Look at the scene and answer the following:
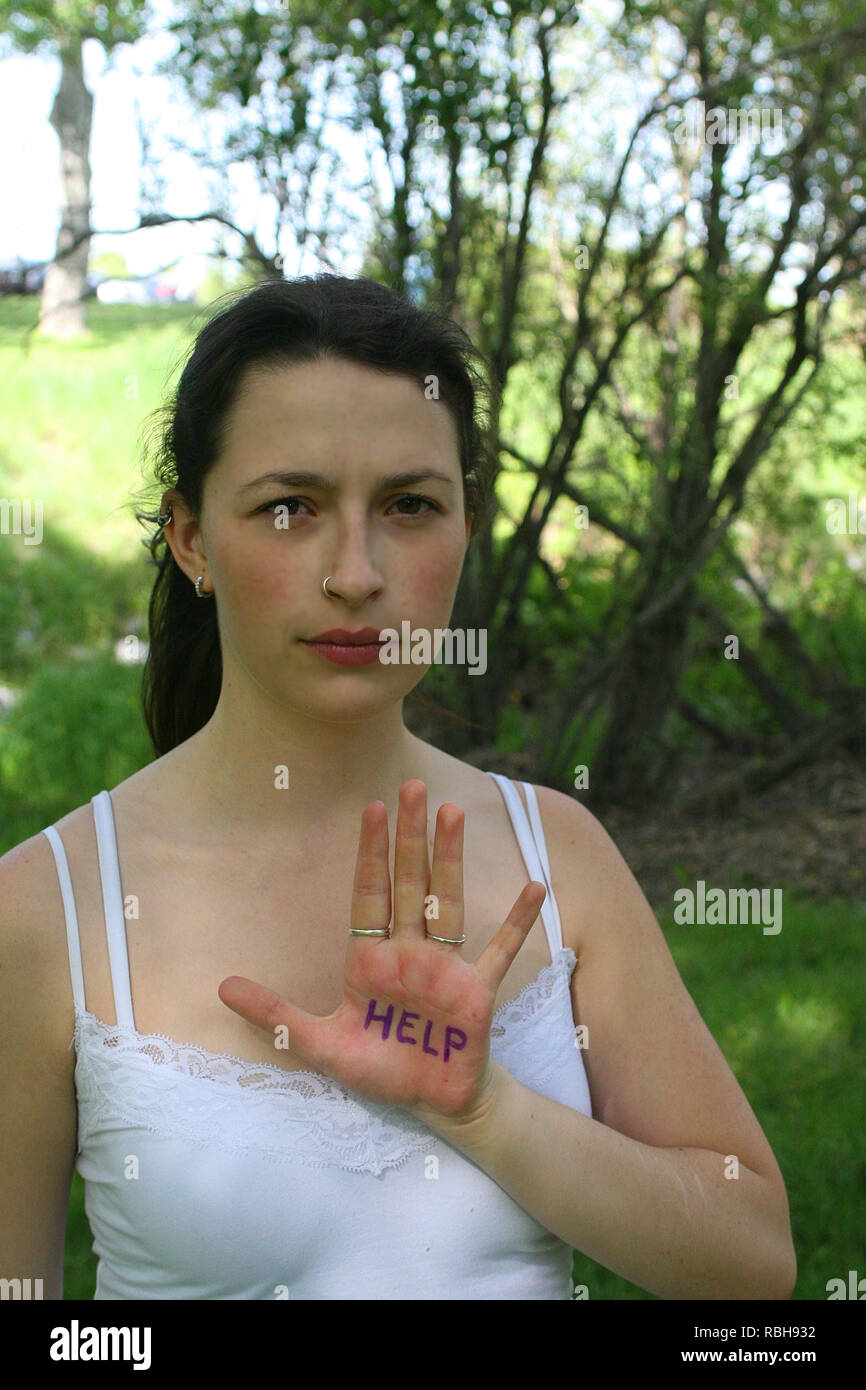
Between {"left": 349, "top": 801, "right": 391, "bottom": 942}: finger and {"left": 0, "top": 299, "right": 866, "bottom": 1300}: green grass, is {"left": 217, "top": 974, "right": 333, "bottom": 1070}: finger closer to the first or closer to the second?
{"left": 349, "top": 801, "right": 391, "bottom": 942}: finger

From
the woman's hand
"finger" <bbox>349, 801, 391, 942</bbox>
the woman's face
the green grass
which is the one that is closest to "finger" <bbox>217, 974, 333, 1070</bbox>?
the woman's hand

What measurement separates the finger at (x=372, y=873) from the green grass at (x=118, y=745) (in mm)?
1085

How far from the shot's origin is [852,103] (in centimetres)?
476

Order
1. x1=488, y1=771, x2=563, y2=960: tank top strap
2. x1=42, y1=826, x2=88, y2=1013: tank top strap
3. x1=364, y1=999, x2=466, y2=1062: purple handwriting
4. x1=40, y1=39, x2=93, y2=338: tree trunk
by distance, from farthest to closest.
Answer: x1=40, y1=39, x2=93, y2=338: tree trunk → x1=488, y1=771, x2=563, y2=960: tank top strap → x1=42, y1=826, x2=88, y2=1013: tank top strap → x1=364, y1=999, x2=466, y2=1062: purple handwriting

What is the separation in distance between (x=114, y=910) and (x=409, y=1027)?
402 mm

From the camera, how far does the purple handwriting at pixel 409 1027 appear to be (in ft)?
4.75

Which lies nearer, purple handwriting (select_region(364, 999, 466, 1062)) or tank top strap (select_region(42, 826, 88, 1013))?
purple handwriting (select_region(364, 999, 466, 1062))

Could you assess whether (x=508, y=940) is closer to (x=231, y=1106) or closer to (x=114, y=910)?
(x=231, y=1106)

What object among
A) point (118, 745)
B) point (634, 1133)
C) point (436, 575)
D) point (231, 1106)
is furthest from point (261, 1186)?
point (118, 745)

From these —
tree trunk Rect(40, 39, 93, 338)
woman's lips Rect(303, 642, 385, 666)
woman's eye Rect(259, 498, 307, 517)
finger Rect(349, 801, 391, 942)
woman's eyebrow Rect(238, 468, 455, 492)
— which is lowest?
finger Rect(349, 801, 391, 942)

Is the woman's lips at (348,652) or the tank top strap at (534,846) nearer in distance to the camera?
→ the woman's lips at (348,652)

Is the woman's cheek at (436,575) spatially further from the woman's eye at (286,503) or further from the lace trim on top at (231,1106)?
the lace trim on top at (231,1106)

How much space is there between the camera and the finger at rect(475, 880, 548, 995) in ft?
4.81

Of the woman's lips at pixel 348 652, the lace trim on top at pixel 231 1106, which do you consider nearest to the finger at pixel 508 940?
the lace trim on top at pixel 231 1106
